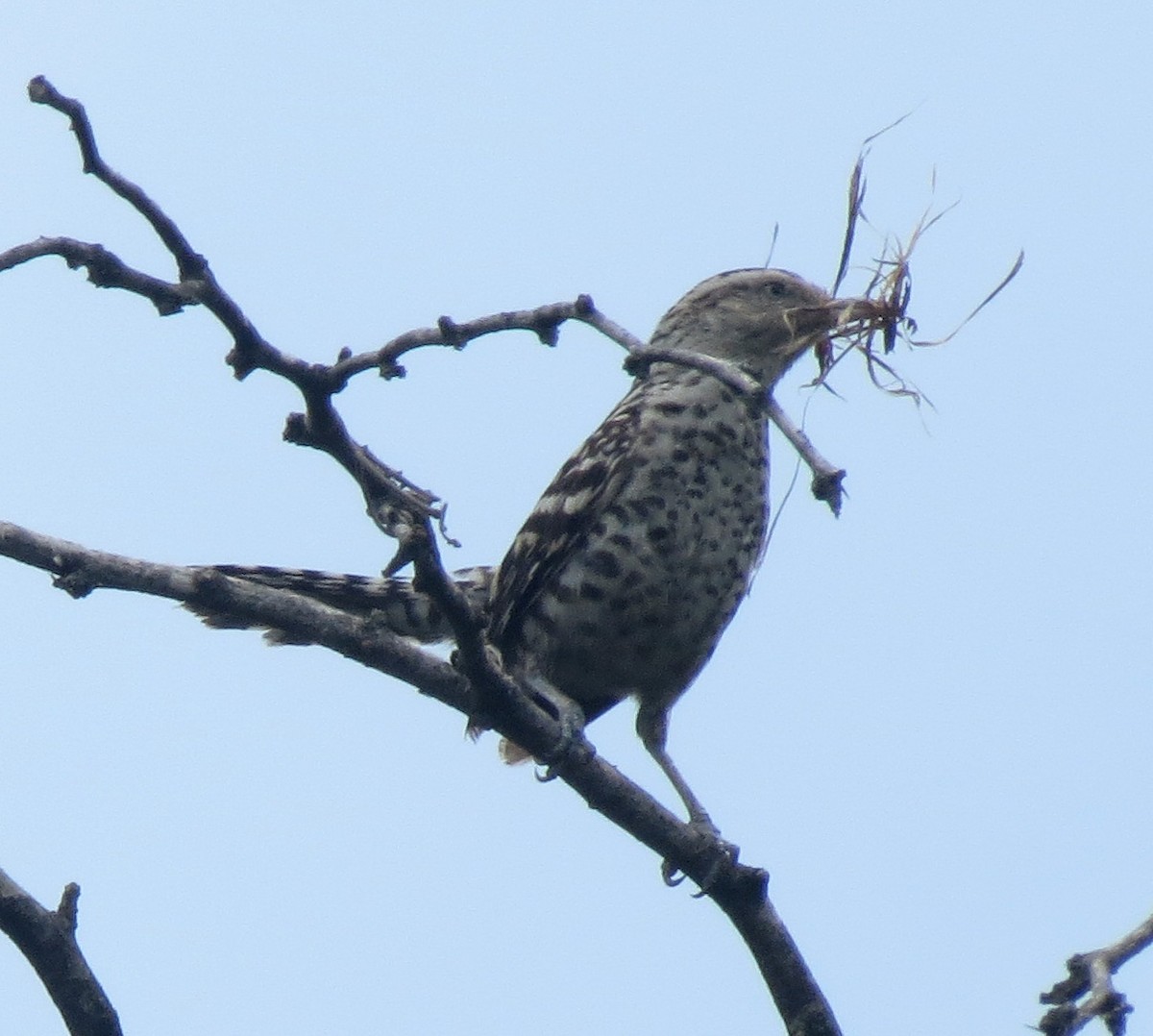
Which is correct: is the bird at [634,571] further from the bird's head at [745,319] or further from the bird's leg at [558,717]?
the bird's head at [745,319]

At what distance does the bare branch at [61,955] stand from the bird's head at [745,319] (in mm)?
4570

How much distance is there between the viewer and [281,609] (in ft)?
15.0

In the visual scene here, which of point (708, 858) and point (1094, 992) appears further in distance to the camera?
point (708, 858)

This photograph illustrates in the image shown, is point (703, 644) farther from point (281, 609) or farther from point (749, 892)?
point (281, 609)

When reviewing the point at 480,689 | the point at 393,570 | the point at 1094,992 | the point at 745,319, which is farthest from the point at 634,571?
the point at 1094,992

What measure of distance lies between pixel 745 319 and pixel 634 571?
1.63 m

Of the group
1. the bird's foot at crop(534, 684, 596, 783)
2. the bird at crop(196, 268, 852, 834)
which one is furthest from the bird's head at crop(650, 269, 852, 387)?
the bird's foot at crop(534, 684, 596, 783)

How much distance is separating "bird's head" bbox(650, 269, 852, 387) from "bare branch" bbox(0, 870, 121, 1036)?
4570 millimetres

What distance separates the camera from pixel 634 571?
279 inches

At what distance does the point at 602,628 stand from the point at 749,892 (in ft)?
6.49

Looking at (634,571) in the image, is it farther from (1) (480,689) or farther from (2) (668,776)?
(1) (480,689)

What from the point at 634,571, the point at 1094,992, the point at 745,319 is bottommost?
the point at 1094,992

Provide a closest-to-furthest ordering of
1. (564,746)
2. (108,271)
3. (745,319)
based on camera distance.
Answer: (108,271), (564,746), (745,319)

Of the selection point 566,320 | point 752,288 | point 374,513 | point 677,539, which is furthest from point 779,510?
point 752,288
